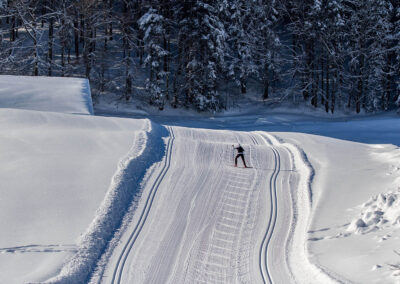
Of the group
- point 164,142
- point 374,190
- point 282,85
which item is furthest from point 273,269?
point 282,85

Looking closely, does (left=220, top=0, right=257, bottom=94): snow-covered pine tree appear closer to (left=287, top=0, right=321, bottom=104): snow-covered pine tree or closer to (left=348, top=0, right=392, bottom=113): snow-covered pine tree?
(left=287, top=0, right=321, bottom=104): snow-covered pine tree

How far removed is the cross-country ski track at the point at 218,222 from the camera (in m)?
9.26

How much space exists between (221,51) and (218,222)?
22016 mm

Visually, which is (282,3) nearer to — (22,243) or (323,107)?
(323,107)

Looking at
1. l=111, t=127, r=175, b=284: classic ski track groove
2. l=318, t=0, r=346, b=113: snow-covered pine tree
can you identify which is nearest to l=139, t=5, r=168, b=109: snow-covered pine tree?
l=318, t=0, r=346, b=113: snow-covered pine tree

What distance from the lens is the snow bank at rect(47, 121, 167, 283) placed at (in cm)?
883

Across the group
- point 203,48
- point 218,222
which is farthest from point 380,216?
point 203,48

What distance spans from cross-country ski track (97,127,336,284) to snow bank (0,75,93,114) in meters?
7.85

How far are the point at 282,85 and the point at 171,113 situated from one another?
490 inches

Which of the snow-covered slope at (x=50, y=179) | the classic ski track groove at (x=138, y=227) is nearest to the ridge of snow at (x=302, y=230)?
the classic ski track groove at (x=138, y=227)

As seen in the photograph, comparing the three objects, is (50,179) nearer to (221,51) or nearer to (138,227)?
(138,227)

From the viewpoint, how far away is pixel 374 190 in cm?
1277

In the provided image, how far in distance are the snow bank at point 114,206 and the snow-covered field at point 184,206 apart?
4cm

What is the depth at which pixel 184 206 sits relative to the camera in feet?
40.3
